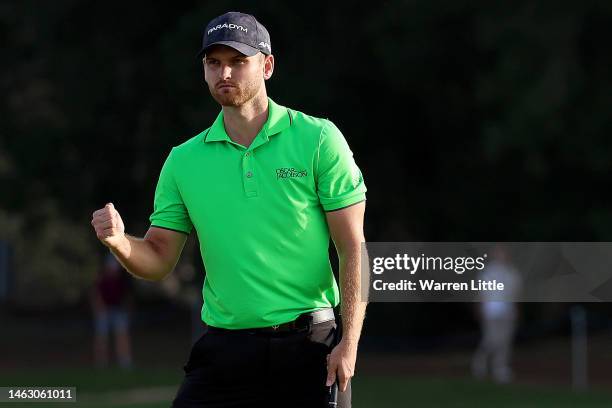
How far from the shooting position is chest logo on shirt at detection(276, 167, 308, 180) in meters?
4.96

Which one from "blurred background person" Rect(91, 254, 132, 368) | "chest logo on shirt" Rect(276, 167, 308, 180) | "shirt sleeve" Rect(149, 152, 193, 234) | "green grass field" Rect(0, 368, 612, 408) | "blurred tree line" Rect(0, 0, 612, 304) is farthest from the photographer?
"blurred background person" Rect(91, 254, 132, 368)

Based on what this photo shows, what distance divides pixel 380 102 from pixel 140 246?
19.6 m

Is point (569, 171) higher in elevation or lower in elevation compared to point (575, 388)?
higher

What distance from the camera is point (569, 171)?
76.9 ft

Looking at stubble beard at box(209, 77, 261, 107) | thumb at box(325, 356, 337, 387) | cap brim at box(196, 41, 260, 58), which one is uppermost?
cap brim at box(196, 41, 260, 58)

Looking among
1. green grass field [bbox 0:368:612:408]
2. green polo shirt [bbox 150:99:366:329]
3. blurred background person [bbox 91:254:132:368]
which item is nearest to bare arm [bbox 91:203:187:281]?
green polo shirt [bbox 150:99:366:329]

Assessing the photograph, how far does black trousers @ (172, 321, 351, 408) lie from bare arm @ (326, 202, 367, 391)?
0.11 meters

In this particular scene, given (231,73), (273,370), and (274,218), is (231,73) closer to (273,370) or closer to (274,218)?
(274,218)

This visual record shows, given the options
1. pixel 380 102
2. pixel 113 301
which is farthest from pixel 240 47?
pixel 380 102

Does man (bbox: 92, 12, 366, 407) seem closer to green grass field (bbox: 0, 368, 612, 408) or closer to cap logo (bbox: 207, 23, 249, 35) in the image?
cap logo (bbox: 207, 23, 249, 35)

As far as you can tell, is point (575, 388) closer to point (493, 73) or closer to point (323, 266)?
point (493, 73)

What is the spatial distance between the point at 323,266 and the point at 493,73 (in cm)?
1734

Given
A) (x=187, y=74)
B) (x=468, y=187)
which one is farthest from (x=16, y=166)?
(x=468, y=187)

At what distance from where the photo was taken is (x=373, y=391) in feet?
61.9
